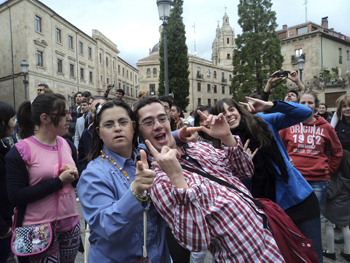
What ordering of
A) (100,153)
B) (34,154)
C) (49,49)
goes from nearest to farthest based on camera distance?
1. (100,153)
2. (34,154)
3. (49,49)

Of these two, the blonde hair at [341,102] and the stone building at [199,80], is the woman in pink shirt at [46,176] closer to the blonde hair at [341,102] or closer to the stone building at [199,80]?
the blonde hair at [341,102]

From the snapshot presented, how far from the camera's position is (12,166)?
206 centimetres

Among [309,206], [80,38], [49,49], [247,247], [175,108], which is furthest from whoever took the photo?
[80,38]

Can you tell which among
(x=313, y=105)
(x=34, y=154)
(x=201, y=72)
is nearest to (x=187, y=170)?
(x=34, y=154)

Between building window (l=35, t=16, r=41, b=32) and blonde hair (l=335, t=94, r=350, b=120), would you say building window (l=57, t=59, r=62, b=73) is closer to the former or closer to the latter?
building window (l=35, t=16, r=41, b=32)

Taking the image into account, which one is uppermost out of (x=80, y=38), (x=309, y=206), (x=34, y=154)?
(x=80, y=38)

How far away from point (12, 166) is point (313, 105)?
388 centimetres

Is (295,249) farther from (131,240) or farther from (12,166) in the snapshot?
(12,166)

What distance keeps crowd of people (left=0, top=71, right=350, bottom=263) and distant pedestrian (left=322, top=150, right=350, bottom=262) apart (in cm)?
69

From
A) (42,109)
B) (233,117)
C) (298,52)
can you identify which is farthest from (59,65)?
(298,52)

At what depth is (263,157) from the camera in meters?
2.48

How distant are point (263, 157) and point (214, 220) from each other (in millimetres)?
1244

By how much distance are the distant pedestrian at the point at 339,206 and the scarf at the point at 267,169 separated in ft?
6.52

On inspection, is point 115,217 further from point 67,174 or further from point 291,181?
point 291,181
